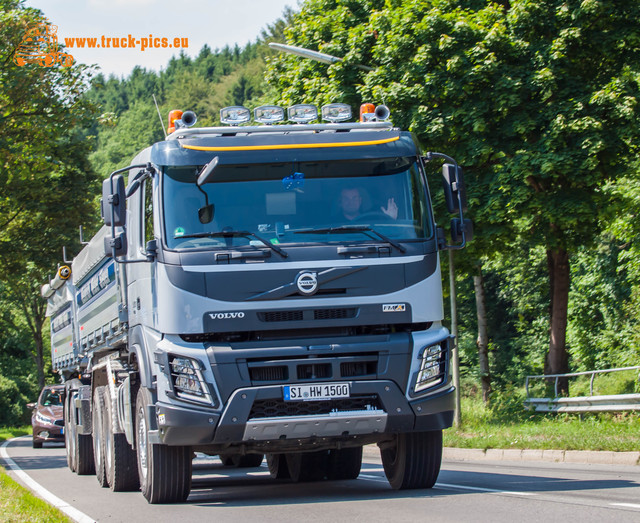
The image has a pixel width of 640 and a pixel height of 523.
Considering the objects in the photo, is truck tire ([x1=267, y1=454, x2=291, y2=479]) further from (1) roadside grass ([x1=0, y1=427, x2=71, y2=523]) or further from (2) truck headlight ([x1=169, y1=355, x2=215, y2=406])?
(2) truck headlight ([x1=169, y1=355, x2=215, y2=406])

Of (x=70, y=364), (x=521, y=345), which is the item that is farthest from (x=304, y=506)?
(x=521, y=345)

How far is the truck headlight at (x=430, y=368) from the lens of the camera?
867 cm

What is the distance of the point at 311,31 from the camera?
2683cm

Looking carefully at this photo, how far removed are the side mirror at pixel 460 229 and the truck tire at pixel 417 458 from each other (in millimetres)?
1869

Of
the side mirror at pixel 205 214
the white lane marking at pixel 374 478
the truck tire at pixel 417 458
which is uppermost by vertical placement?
the side mirror at pixel 205 214

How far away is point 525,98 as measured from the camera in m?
21.0

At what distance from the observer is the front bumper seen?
8.39m

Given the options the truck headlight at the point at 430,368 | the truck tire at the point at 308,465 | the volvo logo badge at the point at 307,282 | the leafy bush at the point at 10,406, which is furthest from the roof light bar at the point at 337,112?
the leafy bush at the point at 10,406

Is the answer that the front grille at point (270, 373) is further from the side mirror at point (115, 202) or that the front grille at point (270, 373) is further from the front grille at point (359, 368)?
the side mirror at point (115, 202)

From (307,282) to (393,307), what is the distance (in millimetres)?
793

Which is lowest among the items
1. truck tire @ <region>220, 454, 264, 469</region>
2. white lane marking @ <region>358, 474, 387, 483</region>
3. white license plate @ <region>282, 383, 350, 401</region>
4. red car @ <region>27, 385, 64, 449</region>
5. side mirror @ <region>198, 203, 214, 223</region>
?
red car @ <region>27, 385, 64, 449</region>

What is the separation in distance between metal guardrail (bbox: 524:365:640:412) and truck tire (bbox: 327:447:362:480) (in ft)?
20.3

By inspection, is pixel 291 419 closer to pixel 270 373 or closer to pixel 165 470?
pixel 270 373

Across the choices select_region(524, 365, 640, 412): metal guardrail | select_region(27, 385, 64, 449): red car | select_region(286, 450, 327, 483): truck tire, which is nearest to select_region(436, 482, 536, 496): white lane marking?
select_region(286, 450, 327, 483): truck tire
